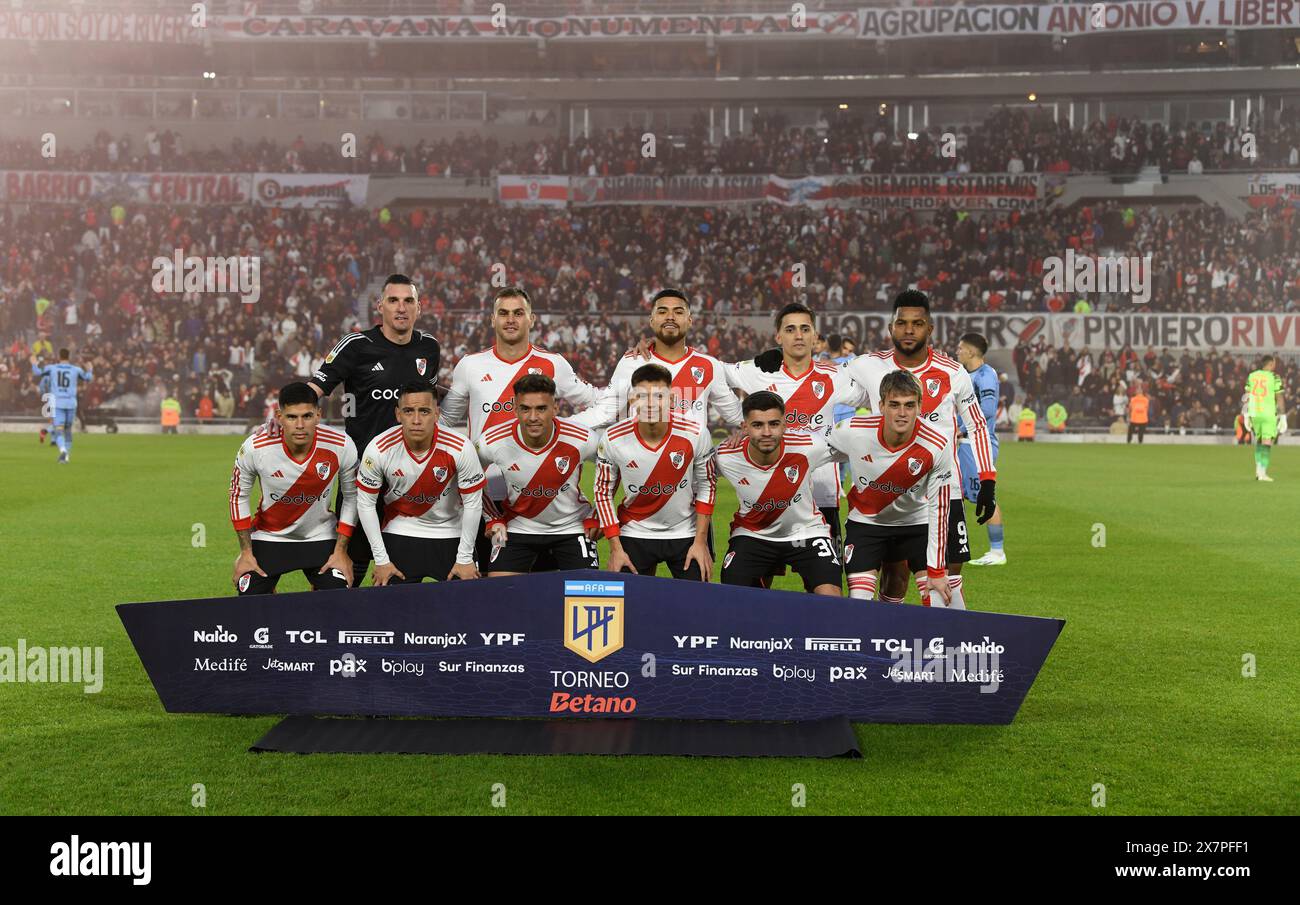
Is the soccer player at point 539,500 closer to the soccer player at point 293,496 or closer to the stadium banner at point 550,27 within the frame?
the soccer player at point 293,496

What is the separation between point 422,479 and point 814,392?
2.61 m

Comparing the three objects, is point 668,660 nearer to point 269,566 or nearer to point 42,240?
point 269,566

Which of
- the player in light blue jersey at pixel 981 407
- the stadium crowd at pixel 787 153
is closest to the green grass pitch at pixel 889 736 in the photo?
the player in light blue jersey at pixel 981 407

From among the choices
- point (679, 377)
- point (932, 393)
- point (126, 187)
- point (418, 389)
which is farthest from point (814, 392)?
point (126, 187)

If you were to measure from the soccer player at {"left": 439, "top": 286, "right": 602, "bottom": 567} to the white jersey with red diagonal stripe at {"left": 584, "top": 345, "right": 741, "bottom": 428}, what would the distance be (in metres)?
0.11

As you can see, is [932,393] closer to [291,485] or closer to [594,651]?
[594,651]

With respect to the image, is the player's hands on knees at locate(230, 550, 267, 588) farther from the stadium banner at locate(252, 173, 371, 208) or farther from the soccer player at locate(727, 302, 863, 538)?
the stadium banner at locate(252, 173, 371, 208)

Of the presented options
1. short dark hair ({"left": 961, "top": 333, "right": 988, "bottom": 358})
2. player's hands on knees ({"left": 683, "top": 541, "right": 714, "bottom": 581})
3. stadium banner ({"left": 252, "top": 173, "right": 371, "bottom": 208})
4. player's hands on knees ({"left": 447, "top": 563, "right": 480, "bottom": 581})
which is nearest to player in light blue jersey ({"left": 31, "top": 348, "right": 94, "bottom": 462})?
short dark hair ({"left": 961, "top": 333, "right": 988, "bottom": 358})

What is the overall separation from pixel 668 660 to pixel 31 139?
141 feet

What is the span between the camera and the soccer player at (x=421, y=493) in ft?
23.4

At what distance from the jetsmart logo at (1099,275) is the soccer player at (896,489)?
102 ft

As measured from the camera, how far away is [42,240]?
129 feet

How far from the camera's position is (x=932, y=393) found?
316 inches
